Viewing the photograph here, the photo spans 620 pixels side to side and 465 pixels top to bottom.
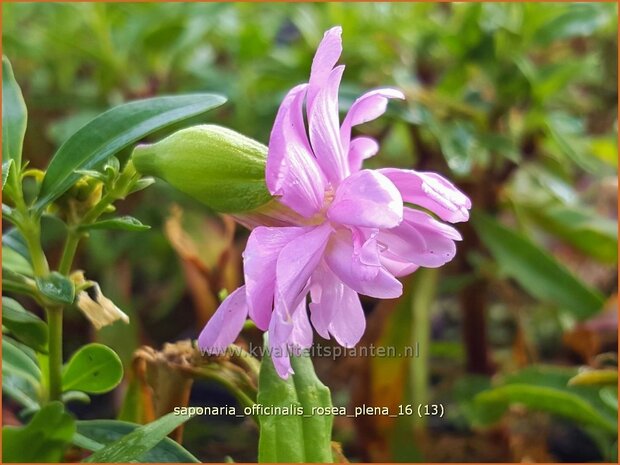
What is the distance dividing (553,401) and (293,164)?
423 millimetres

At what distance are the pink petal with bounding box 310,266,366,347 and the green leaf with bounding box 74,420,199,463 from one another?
0.12 metres

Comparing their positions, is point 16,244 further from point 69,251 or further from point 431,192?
point 431,192

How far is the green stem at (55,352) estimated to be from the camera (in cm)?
44

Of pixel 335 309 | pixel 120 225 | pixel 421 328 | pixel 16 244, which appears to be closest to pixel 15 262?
pixel 16 244

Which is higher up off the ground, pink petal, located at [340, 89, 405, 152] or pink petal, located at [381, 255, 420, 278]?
pink petal, located at [340, 89, 405, 152]

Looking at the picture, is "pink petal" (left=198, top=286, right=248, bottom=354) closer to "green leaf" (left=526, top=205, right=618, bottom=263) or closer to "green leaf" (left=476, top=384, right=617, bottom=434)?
"green leaf" (left=476, top=384, right=617, bottom=434)

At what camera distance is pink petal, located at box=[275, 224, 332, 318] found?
13.9 inches

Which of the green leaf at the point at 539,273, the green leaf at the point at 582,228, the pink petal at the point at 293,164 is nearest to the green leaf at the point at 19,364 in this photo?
the pink petal at the point at 293,164

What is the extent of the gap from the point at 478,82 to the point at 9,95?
0.68m

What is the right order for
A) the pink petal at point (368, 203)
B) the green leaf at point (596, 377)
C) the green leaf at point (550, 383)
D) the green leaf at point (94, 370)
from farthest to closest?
1. the green leaf at point (550, 383)
2. the green leaf at point (596, 377)
3. the green leaf at point (94, 370)
4. the pink petal at point (368, 203)

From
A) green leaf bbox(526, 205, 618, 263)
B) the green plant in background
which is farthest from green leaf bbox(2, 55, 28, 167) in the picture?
green leaf bbox(526, 205, 618, 263)

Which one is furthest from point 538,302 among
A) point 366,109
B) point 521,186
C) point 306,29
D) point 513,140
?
point 366,109

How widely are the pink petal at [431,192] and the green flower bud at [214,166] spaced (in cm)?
7

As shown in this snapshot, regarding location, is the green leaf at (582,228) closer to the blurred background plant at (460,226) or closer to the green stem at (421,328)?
the blurred background plant at (460,226)
